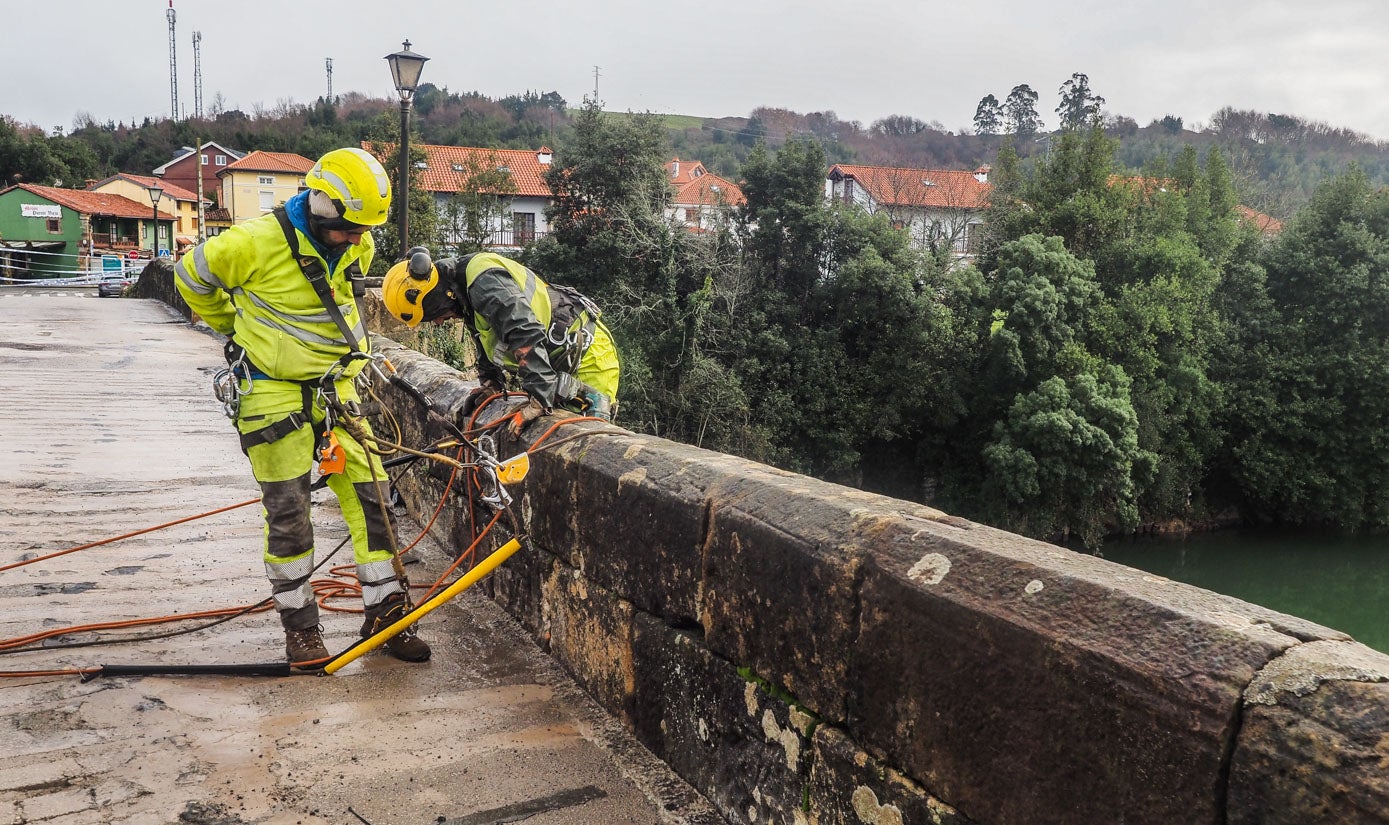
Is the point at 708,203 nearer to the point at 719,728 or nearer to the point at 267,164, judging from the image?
the point at 719,728

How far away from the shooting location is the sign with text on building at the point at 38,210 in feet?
146

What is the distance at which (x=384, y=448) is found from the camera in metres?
3.86

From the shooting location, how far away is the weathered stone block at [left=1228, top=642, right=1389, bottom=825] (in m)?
1.31

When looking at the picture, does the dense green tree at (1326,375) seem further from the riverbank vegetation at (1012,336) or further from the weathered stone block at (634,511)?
the weathered stone block at (634,511)

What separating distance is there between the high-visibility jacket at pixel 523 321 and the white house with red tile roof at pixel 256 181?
177ft

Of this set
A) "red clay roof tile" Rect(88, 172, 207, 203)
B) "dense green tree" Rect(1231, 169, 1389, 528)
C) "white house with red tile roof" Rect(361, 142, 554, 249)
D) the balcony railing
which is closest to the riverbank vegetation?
"dense green tree" Rect(1231, 169, 1389, 528)

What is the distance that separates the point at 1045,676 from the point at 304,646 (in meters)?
2.82

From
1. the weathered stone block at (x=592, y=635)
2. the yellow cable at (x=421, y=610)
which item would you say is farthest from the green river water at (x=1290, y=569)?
the yellow cable at (x=421, y=610)

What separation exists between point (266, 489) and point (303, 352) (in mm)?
521

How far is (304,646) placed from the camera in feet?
11.9

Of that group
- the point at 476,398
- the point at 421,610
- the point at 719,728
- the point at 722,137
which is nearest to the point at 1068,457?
the point at 476,398

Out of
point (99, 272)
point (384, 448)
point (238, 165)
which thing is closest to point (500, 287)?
point (384, 448)

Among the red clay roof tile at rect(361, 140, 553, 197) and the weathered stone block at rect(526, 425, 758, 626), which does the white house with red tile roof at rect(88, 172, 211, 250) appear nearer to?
the red clay roof tile at rect(361, 140, 553, 197)

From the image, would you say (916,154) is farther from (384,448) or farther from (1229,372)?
(384,448)
